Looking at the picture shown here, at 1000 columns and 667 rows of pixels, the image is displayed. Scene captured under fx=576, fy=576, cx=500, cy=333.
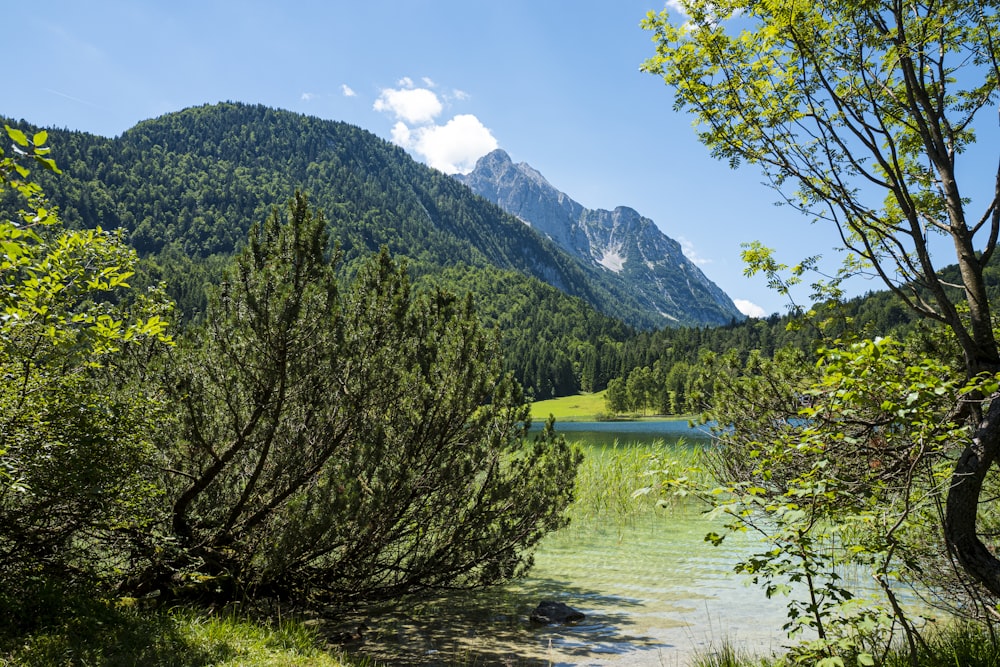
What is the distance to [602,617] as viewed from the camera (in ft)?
32.0

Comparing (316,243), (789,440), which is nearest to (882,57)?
(789,440)

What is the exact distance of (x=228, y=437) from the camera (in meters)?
7.24

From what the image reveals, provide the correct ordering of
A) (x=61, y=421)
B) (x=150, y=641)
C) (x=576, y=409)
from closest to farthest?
(x=61, y=421), (x=150, y=641), (x=576, y=409)

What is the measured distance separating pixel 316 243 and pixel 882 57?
6307mm

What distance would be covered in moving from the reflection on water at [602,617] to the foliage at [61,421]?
158 inches

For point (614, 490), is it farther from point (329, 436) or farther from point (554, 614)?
point (329, 436)

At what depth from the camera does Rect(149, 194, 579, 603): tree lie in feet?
22.4

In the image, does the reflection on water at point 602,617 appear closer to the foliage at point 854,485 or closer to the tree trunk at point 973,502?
the foliage at point 854,485

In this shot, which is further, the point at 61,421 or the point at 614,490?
the point at 614,490

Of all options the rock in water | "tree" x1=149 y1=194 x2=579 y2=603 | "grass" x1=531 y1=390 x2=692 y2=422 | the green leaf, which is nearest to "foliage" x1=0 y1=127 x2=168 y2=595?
"tree" x1=149 y1=194 x2=579 y2=603

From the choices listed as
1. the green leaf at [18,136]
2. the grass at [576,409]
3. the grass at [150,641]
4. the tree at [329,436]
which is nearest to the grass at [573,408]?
the grass at [576,409]

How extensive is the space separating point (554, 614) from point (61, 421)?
760 centimetres

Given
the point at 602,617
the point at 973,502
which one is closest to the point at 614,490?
the point at 602,617

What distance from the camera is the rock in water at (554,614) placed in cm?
941
